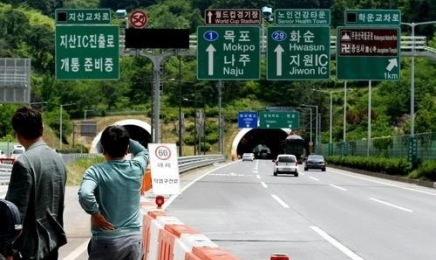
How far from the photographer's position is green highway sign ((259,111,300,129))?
96.5 meters

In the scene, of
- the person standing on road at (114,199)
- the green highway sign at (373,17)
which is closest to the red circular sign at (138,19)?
the green highway sign at (373,17)

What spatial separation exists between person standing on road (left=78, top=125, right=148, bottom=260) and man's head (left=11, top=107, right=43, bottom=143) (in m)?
0.66

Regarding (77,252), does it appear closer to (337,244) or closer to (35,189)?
(337,244)

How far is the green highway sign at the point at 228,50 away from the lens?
36.0 metres

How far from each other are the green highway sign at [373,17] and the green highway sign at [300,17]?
1.19 meters

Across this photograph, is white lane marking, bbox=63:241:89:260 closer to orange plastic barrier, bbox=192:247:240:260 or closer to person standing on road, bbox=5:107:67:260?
orange plastic barrier, bbox=192:247:240:260

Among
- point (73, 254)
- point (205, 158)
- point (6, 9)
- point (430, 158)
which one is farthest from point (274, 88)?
point (73, 254)

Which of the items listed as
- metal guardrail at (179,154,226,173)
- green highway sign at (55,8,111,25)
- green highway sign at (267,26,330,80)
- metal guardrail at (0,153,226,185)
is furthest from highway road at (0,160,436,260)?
metal guardrail at (179,154,226,173)

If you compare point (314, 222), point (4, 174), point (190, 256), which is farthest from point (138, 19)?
point (190, 256)

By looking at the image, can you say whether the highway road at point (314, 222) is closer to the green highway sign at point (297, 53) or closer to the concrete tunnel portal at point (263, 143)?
the green highway sign at point (297, 53)

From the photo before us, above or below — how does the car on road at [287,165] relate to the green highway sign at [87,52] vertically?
below

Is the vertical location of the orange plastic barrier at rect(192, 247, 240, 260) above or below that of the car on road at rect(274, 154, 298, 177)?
above

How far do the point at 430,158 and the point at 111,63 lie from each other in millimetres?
18815

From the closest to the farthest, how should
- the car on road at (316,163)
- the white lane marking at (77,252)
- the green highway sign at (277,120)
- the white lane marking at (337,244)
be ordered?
1. the white lane marking at (77,252)
2. the white lane marking at (337,244)
3. the car on road at (316,163)
4. the green highway sign at (277,120)
